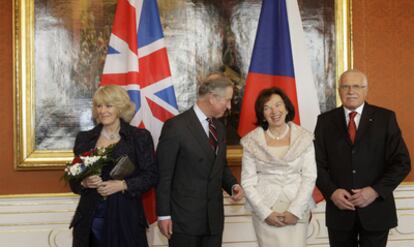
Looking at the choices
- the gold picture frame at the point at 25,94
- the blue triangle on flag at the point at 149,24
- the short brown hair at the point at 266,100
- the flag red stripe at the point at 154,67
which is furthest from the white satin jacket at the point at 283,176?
the gold picture frame at the point at 25,94

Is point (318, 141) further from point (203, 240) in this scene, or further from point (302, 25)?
point (302, 25)

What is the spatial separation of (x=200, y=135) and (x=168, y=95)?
0.89 metres

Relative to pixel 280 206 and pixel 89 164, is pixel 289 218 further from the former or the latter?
pixel 89 164

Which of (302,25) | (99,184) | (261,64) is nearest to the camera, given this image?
(99,184)

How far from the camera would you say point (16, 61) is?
380cm

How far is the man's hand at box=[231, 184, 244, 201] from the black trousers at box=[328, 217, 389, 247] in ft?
2.11

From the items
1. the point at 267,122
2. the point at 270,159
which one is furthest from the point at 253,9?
the point at 270,159

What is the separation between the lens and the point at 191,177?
2836 millimetres

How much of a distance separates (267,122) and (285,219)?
59cm

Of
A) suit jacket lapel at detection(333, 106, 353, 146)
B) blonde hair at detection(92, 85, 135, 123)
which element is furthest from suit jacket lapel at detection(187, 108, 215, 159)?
suit jacket lapel at detection(333, 106, 353, 146)

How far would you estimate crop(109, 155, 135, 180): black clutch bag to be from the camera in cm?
274

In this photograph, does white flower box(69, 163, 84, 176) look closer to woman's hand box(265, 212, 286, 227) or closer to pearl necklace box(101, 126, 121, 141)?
pearl necklace box(101, 126, 121, 141)

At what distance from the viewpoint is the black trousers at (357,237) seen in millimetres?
3041

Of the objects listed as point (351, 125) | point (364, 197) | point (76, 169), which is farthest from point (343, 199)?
point (76, 169)
